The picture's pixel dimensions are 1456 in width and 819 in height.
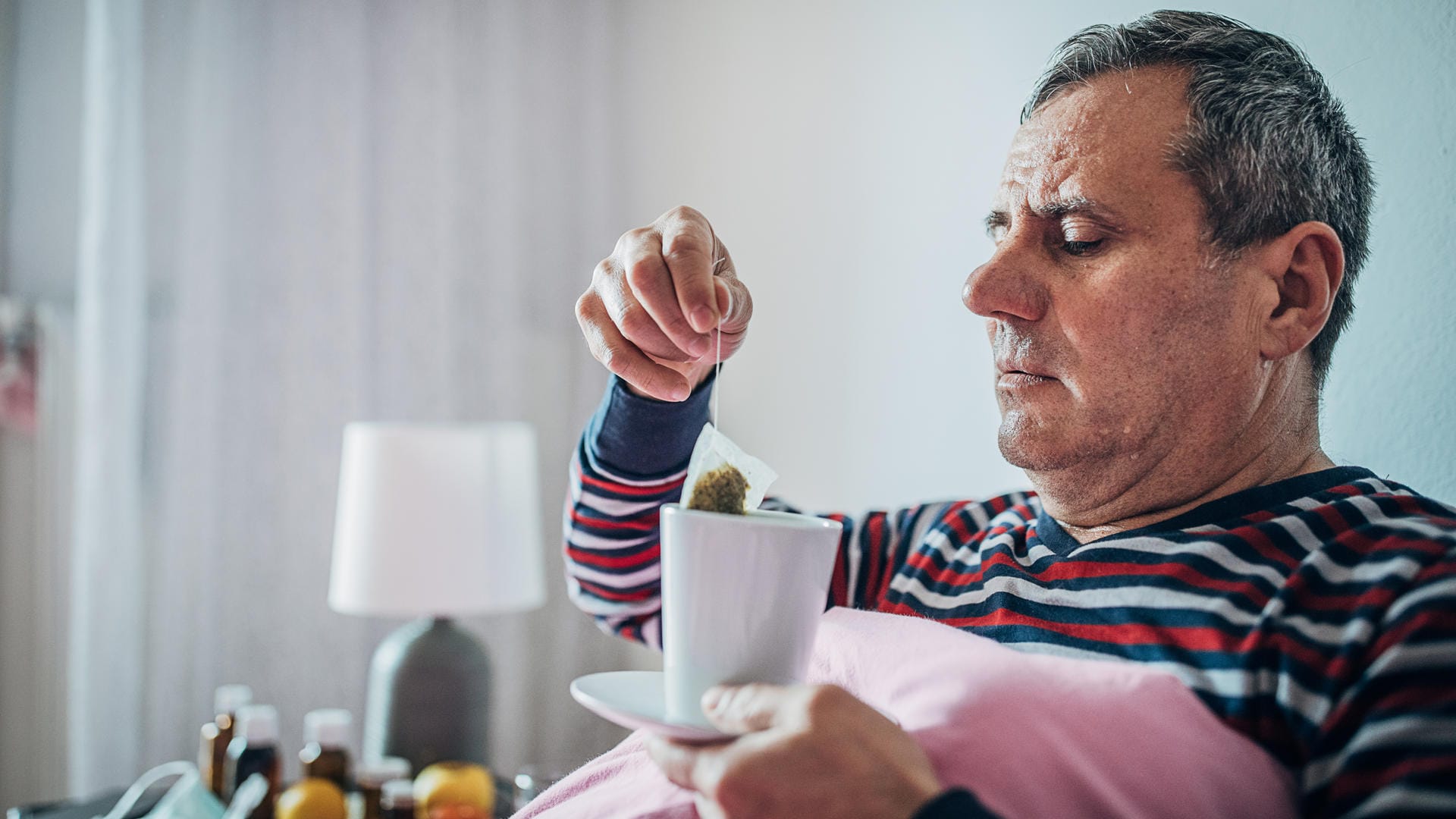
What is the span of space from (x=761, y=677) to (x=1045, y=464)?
1.23ft

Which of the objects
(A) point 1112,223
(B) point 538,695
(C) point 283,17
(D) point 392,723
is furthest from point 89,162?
(A) point 1112,223

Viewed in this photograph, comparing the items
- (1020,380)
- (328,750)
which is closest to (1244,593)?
(1020,380)

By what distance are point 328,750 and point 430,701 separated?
0.39m

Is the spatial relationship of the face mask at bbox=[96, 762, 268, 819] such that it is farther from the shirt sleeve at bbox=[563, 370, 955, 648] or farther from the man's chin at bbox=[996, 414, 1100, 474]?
the man's chin at bbox=[996, 414, 1100, 474]

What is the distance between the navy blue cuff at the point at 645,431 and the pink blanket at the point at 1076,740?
453 mm

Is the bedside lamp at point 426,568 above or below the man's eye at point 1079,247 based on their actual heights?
below

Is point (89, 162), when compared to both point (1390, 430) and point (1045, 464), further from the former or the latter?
point (1390, 430)

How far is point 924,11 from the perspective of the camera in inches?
62.7

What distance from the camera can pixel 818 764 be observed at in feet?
1.86

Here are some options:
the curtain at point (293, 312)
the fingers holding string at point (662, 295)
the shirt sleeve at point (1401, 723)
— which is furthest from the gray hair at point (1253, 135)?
the curtain at point (293, 312)

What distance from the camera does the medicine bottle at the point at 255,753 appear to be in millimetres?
1459

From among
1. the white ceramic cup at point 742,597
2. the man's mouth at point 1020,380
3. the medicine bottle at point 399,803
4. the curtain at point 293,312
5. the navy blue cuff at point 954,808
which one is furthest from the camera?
the curtain at point 293,312

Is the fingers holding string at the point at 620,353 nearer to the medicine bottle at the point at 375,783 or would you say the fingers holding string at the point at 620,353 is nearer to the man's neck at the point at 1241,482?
the man's neck at the point at 1241,482

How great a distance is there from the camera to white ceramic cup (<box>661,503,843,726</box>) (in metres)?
0.64
